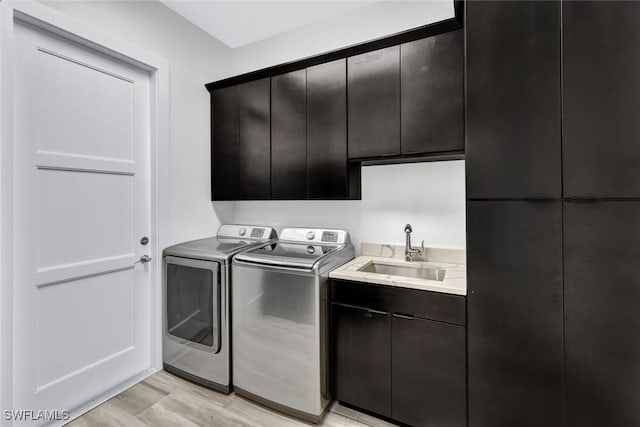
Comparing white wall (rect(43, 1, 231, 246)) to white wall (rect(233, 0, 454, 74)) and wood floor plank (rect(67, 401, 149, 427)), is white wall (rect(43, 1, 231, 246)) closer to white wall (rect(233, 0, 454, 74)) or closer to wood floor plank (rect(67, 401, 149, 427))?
white wall (rect(233, 0, 454, 74))

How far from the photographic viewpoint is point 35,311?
1.63m

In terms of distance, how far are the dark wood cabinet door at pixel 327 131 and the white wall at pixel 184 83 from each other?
3.62ft

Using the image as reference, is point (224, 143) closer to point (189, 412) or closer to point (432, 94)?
point (432, 94)

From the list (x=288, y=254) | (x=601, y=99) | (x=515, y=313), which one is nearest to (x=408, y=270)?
(x=515, y=313)

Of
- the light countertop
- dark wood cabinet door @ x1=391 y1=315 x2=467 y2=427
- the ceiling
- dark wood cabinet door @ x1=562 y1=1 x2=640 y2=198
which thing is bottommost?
dark wood cabinet door @ x1=391 y1=315 x2=467 y2=427

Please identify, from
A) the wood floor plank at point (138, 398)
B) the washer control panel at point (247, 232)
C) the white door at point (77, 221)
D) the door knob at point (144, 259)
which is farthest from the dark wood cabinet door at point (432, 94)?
the wood floor plank at point (138, 398)

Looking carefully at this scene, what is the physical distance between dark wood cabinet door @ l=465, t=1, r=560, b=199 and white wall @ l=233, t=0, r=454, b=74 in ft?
2.62

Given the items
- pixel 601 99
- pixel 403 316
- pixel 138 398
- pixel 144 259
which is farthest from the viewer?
pixel 144 259

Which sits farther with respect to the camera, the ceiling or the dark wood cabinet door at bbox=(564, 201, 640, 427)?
the ceiling

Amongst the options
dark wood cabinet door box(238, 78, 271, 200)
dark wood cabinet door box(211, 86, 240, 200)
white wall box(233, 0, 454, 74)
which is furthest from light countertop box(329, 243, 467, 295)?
white wall box(233, 0, 454, 74)

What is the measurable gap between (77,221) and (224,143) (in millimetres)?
1259

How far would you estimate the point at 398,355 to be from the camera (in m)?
1.63

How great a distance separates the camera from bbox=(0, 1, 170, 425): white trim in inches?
57.7

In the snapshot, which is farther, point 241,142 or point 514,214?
point 241,142
